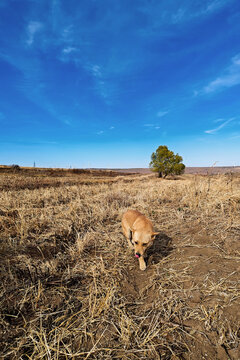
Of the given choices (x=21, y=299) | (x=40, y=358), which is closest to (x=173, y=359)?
(x=40, y=358)

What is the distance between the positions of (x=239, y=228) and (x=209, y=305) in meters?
2.95

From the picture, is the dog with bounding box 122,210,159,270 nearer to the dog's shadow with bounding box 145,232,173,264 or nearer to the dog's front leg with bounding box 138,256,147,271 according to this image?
the dog's front leg with bounding box 138,256,147,271

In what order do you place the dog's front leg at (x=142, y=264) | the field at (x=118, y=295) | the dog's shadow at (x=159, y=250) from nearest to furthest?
the field at (x=118, y=295), the dog's front leg at (x=142, y=264), the dog's shadow at (x=159, y=250)

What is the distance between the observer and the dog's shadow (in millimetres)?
3469

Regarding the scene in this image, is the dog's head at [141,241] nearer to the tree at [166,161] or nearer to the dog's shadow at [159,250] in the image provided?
the dog's shadow at [159,250]

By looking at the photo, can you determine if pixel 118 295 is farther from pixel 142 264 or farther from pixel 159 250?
pixel 159 250

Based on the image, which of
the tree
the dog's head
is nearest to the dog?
the dog's head

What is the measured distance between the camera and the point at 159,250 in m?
3.84

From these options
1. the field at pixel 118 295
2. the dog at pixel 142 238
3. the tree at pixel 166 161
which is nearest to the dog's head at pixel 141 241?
the dog at pixel 142 238

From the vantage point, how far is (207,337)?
1.84m

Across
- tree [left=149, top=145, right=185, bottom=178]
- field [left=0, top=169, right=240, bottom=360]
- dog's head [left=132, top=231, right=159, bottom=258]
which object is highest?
tree [left=149, top=145, right=185, bottom=178]

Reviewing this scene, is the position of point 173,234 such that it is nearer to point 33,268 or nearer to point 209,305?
point 209,305

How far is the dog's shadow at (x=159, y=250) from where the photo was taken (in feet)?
11.4

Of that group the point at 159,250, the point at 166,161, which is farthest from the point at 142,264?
the point at 166,161
